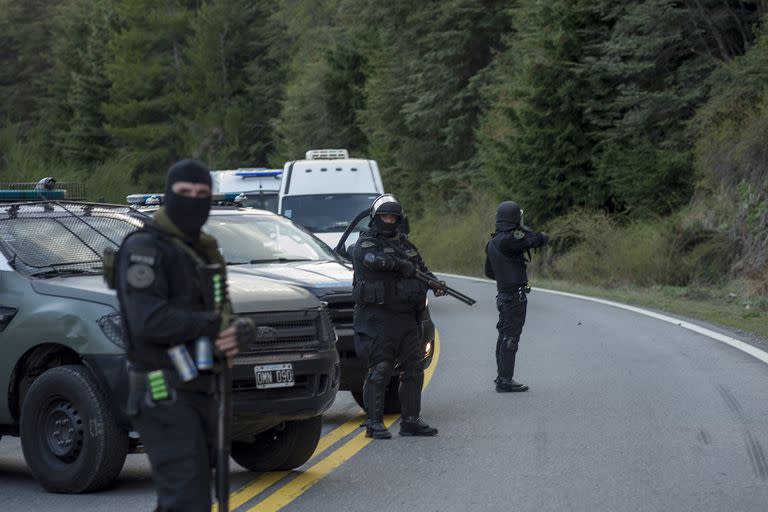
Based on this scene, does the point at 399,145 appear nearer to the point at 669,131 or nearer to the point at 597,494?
the point at 669,131

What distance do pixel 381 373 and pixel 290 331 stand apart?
6.06 feet

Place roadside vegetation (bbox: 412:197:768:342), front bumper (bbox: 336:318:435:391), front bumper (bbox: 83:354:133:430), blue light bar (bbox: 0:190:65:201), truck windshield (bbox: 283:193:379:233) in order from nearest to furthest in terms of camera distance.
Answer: front bumper (bbox: 83:354:133:430)
blue light bar (bbox: 0:190:65:201)
front bumper (bbox: 336:318:435:391)
truck windshield (bbox: 283:193:379:233)
roadside vegetation (bbox: 412:197:768:342)

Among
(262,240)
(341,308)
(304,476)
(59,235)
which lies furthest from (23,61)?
(304,476)

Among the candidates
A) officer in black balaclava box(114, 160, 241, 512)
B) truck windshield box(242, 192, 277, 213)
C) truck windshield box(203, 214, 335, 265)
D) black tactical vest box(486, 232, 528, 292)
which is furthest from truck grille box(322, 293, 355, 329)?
truck windshield box(242, 192, 277, 213)

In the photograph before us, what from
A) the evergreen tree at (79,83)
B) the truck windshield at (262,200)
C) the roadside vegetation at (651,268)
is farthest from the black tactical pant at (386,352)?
the evergreen tree at (79,83)

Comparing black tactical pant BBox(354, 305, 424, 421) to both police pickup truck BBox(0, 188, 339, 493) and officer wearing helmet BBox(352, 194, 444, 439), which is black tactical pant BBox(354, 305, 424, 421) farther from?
police pickup truck BBox(0, 188, 339, 493)

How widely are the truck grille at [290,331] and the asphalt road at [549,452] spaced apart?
878 mm

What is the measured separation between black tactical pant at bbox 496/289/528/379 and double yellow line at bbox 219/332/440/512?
209cm

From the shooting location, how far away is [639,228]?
3328 centimetres

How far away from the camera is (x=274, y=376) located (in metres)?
8.45

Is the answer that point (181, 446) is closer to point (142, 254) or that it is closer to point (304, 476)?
point (142, 254)

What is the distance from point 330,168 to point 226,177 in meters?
8.42

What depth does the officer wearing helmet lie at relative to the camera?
10273 millimetres

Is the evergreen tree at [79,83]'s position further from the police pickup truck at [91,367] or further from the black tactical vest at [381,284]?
the police pickup truck at [91,367]
